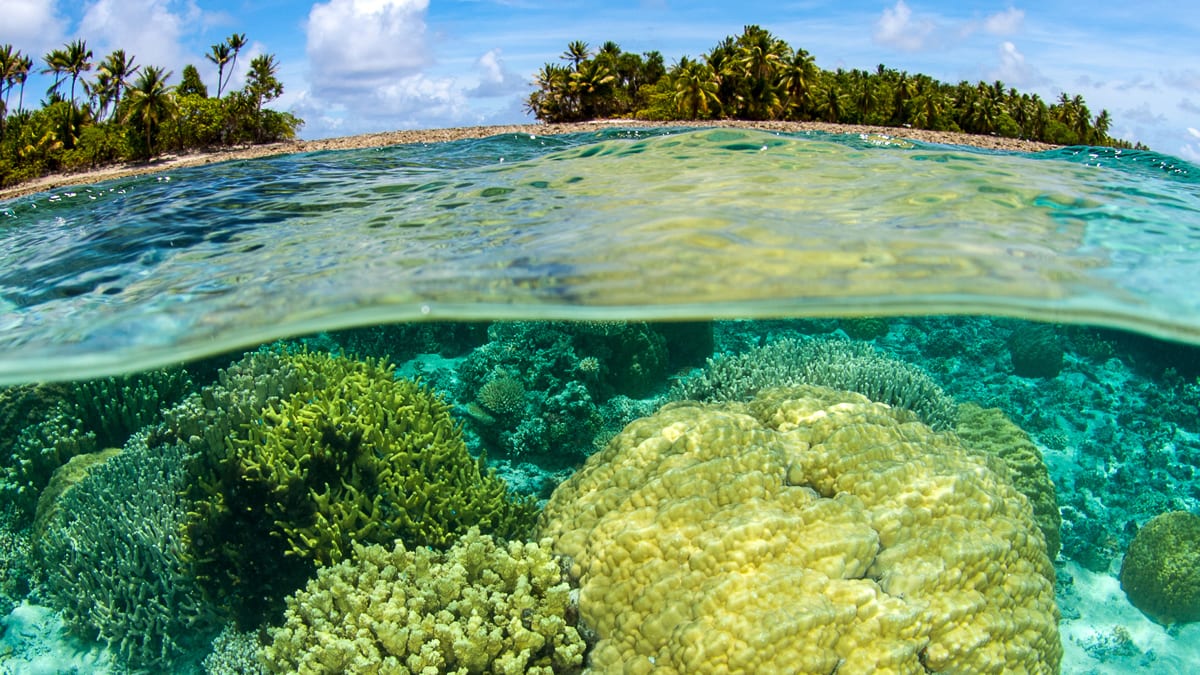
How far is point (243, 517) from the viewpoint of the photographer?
6.43 meters

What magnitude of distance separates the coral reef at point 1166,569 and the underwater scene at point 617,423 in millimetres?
40

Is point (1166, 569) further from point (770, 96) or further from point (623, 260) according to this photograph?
point (770, 96)

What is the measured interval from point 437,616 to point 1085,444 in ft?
29.1

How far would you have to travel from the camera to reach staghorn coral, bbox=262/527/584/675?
4281 mm

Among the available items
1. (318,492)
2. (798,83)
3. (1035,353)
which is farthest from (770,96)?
(318,492)

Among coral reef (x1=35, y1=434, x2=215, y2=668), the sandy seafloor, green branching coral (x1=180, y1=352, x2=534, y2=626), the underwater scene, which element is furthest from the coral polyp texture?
coral reef (x1=35, y1=434, x2=215, y2=668)

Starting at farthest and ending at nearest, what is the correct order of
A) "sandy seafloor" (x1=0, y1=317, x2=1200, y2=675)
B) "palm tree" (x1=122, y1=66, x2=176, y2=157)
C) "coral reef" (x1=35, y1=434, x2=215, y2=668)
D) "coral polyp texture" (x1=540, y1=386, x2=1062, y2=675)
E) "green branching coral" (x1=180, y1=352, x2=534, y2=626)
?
"palm tree" (x1=122, y1=66, x2=176, y2=157), "sandy seafloor" (x1=0, y1=317, x2=1200, y2=675), "coral reef" (x1=35, y1=434, x2=215, y2=668), "green branching coral" (x1=180, y1=352, x2=534, y2=626), "coral polyp texture" (x1=540, y1=386, x2=1062, y2=675)

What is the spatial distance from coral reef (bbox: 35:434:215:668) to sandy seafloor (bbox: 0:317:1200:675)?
0.41 metres

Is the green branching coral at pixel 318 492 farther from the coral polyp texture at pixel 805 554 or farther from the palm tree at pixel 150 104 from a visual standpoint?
the palm tree at pixel 150 104

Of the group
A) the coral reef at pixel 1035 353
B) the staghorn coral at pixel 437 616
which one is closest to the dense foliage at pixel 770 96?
the coral reef at pixel 1035 353

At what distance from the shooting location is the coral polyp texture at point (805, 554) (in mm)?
3832

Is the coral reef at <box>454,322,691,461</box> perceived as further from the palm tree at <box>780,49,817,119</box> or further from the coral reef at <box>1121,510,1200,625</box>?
the palm tree at <box>780,49,817,119</box>

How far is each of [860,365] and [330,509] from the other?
18.2ft

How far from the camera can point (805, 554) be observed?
4141 mm
